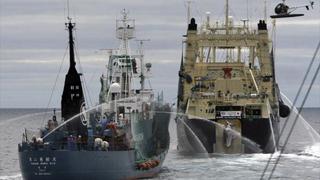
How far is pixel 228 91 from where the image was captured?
297 feet

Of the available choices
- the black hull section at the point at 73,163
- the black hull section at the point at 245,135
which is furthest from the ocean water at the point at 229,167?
the black hull section at the point at 73,163

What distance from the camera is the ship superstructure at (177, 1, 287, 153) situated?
8494 centimetres

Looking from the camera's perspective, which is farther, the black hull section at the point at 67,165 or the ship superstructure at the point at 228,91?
the ship superstructure at the point at 228,91

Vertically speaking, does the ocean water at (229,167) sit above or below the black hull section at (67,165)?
below

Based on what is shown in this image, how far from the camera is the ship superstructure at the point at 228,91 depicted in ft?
279

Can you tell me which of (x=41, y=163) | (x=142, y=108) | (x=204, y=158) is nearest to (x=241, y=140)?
(x=204, y=158)

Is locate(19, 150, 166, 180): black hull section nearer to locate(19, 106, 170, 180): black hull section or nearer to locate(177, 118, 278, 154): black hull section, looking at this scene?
locate(19, 106, 170, 180): black hull section

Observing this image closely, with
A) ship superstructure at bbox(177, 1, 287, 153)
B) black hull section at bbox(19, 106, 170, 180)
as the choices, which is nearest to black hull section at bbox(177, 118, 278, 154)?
ship superstructure at bbox(177, 1, 287, 153)

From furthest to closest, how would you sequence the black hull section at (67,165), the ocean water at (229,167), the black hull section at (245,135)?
the black hull section at (245,135) < the ocean water at (229,167) < the black hull section at (67,165)

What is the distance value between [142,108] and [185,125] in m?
18.6

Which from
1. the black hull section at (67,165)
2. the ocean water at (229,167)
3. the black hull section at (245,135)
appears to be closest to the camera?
the black hull section at (67,165)

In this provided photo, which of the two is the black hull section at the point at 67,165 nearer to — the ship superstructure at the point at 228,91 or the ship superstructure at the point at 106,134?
the ship superstructure at the point at 106,134

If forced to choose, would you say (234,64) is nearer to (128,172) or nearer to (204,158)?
(204,158)

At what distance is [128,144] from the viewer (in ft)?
198
